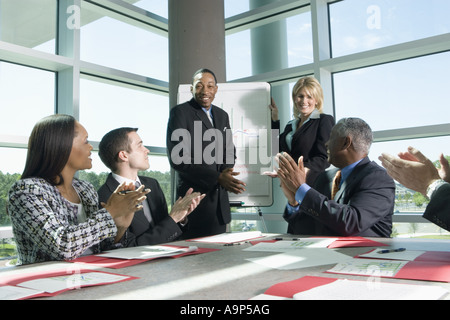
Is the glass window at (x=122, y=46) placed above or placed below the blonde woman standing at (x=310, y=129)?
above

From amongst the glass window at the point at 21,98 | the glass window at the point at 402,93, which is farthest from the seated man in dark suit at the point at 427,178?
the glass window at the point at 21,98

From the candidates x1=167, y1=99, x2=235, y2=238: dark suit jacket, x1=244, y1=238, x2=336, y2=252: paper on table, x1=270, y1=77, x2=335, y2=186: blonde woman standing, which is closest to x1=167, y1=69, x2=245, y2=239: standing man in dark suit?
x1=167, y1=99, x2=235, y2=238: dark suit jacket

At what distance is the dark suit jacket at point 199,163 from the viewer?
9.25 ft

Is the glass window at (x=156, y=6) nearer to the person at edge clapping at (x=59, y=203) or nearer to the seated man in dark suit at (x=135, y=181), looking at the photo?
the seated man in dark suit at (x=135, y=181)

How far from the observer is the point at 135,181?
2146mm

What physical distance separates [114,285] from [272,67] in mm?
3900

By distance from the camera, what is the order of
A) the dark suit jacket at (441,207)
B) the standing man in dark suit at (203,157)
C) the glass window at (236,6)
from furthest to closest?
the glass window at (236,6), the standing man in dark suit at (203,157), the dark suit jacket at (441,207)

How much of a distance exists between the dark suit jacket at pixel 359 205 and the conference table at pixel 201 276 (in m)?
0.31

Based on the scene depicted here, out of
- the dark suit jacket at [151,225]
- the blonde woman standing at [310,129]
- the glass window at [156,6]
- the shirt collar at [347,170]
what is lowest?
the dark suit jacket at [151,225]

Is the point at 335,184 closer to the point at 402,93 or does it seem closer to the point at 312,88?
the point at 312,88

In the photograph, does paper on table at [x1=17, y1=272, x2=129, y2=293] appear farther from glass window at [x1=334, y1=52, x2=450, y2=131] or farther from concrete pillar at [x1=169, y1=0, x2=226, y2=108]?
glass window at [x1=334, y1=52, x2=450, y2=131]

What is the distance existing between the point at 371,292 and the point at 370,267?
275 millimetres

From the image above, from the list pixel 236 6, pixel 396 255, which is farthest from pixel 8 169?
pixel 396 255
